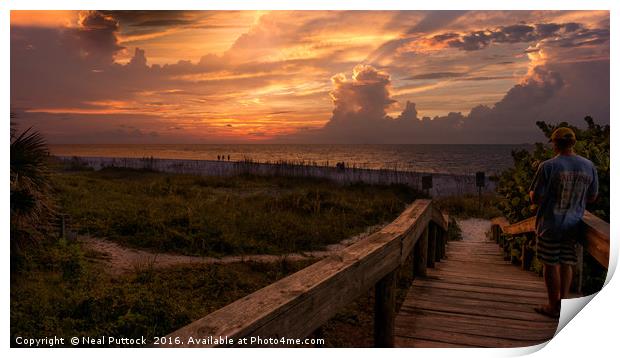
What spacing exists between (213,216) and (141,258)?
2946 mm

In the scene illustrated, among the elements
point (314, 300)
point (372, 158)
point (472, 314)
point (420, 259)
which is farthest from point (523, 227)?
point (372, 158)

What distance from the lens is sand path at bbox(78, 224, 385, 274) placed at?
7047 mm

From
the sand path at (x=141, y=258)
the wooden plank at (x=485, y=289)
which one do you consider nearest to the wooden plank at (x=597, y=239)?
the wooden plank at (x=485, y=289)

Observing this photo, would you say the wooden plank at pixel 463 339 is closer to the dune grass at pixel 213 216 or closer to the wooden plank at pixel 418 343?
the wooden plank at pixel 418 343

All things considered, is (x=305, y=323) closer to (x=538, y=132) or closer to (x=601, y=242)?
(x=601, y=242)

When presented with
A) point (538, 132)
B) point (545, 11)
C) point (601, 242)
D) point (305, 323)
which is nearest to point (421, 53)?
point (545, 11)

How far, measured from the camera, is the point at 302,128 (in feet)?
→ 17.1

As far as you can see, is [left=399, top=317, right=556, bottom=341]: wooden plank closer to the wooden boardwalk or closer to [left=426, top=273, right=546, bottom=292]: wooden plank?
the wooden boardwalk

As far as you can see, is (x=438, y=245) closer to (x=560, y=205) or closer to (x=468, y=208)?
(x=560, y=205)

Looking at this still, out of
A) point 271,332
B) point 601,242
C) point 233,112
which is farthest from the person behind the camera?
point 233,112

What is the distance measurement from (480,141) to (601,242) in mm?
2347

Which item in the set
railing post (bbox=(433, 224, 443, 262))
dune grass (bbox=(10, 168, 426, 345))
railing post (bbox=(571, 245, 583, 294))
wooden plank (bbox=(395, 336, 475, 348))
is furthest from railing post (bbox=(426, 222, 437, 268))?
wooden plank (bbox=(395, 336, 475, 348))

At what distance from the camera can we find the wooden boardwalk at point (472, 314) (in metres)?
3.20

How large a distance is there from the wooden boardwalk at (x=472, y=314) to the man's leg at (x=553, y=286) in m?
0.10
